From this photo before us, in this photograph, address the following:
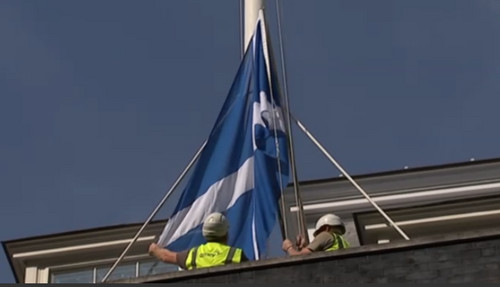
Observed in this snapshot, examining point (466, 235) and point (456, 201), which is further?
point (456, 201)

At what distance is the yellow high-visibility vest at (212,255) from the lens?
21562mm

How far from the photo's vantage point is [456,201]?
26.9 m

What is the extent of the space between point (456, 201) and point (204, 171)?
12.6 ft

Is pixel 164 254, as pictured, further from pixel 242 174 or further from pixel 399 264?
pixel 399 264

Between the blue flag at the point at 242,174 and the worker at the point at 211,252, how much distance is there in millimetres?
1176

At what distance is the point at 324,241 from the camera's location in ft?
70.6

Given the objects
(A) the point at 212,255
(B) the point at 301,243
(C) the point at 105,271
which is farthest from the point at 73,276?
(A) the point at 212,255

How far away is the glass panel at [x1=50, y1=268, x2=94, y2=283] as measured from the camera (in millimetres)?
27531

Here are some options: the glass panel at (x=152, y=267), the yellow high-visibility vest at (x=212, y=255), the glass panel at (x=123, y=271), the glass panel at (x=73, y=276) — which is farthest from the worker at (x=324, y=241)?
the glass panel at (x=73, y=276)

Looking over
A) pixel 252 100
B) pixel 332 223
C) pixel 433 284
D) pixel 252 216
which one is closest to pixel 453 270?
pixel 433 284

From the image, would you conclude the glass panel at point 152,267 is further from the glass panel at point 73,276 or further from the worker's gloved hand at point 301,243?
the worker's gloved hand at point 301,243

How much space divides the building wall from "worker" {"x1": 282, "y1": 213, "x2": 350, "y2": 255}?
0.42m

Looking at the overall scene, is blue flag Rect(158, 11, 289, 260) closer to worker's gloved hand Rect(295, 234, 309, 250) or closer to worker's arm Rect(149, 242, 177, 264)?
worker's arm Rect(149, 242, 177, 264)

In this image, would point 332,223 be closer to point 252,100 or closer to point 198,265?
point 198,265
